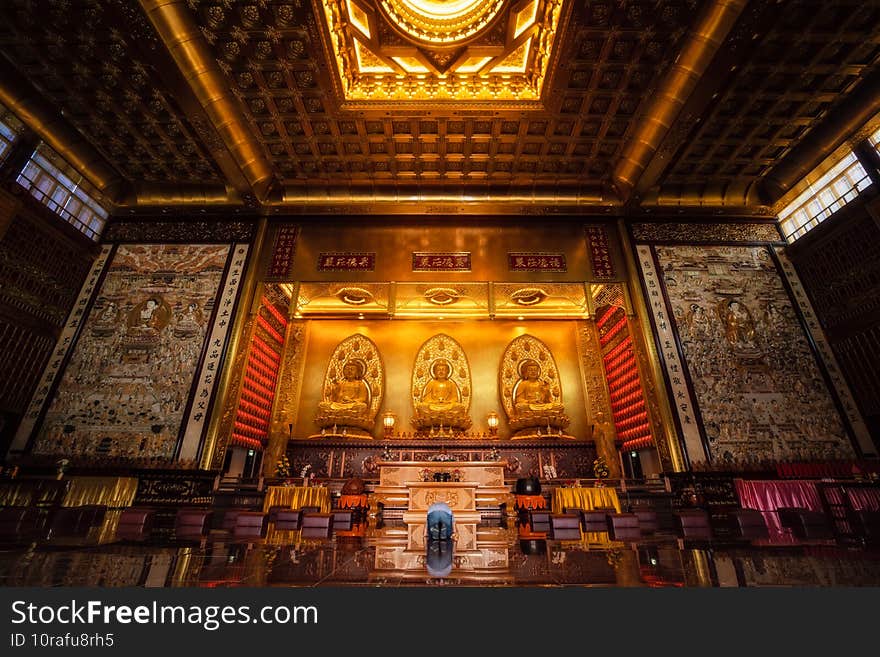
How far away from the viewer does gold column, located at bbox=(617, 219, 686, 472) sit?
298 inches

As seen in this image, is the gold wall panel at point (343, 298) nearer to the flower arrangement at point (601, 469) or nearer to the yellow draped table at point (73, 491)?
the yellow draped table at point (73, 491)

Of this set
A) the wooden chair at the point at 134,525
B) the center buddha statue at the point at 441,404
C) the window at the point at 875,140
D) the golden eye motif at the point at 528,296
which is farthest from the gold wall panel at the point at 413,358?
the window at the point at 875,140

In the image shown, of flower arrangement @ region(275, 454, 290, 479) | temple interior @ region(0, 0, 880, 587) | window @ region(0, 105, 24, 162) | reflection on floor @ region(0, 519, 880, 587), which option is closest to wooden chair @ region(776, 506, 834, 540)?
temple interior @ region(0, 0, 880, 587)

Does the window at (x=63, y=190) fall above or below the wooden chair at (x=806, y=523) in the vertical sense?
above

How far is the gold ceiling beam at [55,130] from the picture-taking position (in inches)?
291

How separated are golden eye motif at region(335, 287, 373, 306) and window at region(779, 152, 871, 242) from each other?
9964mm

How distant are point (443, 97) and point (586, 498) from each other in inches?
313

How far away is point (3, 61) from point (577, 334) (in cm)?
1361

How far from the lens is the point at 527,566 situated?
116 inches

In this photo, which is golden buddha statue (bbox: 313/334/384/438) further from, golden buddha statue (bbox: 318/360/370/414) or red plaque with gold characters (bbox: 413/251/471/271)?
red plaque with gold characters (bbox: 413/251/471/271)

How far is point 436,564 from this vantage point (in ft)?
9.87

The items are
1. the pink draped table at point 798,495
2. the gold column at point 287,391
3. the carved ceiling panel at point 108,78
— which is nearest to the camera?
the pink draped table at point 798,495

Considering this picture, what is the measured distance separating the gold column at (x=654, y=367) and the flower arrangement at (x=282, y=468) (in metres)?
7.99

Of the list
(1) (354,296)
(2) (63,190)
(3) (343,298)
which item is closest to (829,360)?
(1) (354,296)
